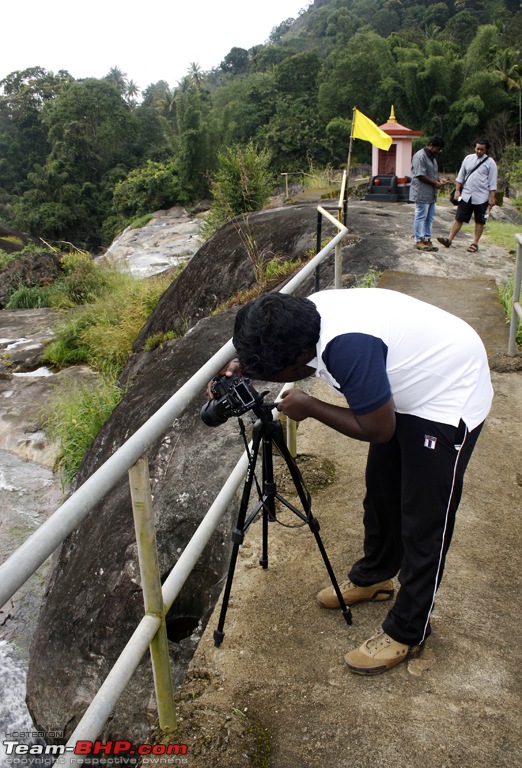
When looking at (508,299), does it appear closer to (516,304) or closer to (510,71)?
(516,304)

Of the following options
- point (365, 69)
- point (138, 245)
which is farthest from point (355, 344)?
point (365, 69)

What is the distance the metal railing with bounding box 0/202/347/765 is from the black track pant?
66cm

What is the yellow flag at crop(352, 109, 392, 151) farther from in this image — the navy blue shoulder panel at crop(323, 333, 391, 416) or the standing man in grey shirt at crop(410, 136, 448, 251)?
the navy blue shoulder panel at crop(323, 333, 391, 416)

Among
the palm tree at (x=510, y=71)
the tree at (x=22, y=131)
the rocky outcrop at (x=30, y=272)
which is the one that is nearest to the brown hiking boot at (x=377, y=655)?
the rocky outcrop at (x=30, y=272)

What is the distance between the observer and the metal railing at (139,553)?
1.25 metres

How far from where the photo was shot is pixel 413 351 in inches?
75.9

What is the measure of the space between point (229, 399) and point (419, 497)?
0.69m

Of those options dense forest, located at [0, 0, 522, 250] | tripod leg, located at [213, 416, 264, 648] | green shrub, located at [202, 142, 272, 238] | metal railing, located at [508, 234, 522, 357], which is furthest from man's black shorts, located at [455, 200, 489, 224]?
dense forest, located at [0, 0, 522, 250]

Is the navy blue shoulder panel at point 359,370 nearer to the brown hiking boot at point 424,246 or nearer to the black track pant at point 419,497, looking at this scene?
the black track pant at point 419,497

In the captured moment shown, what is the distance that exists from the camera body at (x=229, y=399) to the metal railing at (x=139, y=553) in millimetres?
70

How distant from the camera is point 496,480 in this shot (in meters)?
3.56

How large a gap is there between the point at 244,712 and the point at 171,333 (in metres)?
7.24

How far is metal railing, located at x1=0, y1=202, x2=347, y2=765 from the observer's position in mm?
1254

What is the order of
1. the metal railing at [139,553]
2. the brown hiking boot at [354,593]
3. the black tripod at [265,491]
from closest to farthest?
the metal railing at [139,553]
the black tripod at [265,491]
the brown hiking boot at [354,593]
